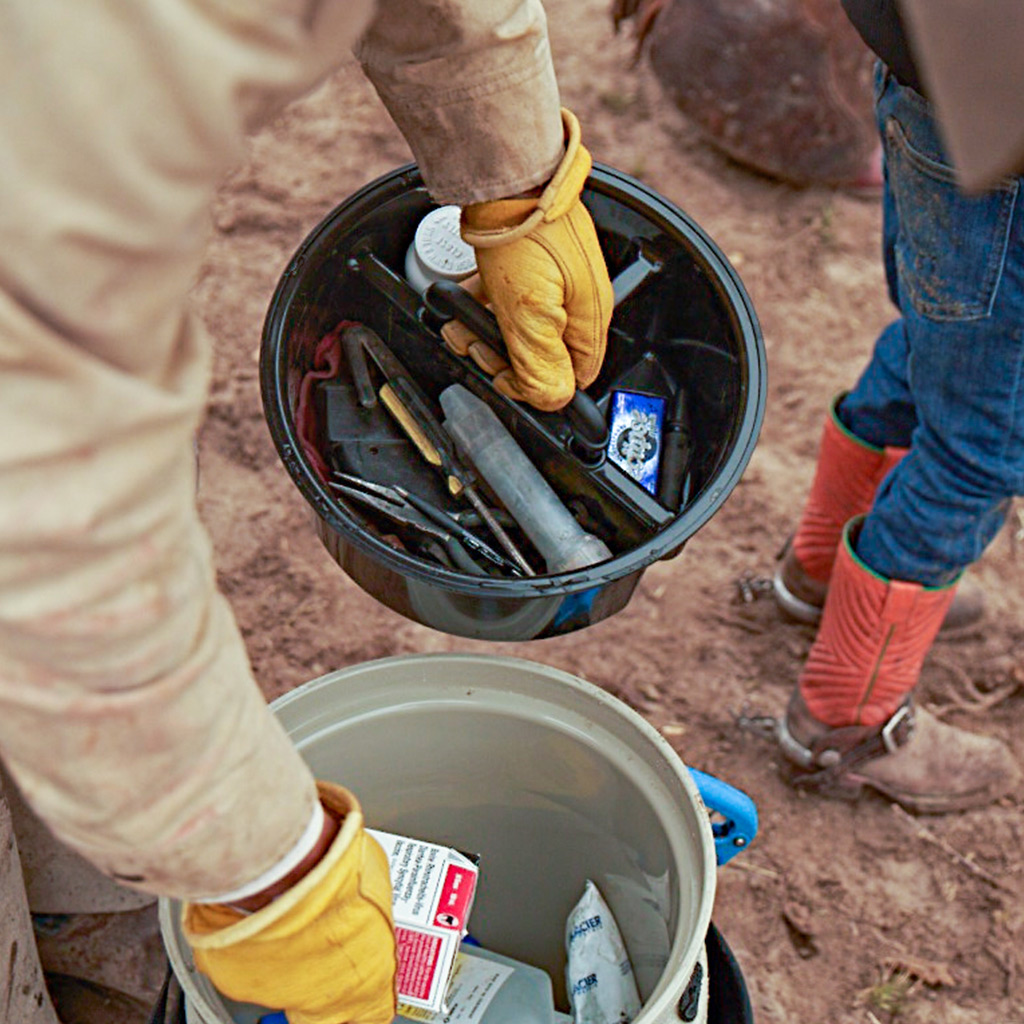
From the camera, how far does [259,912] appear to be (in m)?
0.85

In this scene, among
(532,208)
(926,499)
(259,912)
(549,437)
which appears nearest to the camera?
(259,912)

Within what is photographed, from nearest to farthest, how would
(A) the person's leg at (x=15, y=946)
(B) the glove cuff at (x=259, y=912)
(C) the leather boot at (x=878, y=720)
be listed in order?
(B) the glove cuff at (x=259, y=912) < (A) the person's leg at (x=15, y=946) < (C) the leather boot at (x=878, y=720)

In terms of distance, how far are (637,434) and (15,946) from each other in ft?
2.78

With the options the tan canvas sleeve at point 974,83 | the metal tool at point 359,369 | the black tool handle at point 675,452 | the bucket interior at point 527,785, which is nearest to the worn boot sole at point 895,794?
the bucket interior at point 527,785

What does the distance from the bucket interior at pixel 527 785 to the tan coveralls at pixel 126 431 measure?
41 cm

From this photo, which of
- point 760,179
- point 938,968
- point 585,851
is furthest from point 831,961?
point 760,179

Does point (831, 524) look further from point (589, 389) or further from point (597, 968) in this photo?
point (597, 968)

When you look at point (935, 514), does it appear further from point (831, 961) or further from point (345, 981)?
point (345, 981)

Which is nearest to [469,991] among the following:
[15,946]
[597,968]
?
[597,968]

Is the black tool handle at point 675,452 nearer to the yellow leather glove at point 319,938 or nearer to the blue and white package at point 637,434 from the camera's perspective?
the blue and white package at point 637,434

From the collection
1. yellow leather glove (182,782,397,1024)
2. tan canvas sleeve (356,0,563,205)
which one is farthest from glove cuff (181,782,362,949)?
tan canvas sleeve (356,0,563,205)

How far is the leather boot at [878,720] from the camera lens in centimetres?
170

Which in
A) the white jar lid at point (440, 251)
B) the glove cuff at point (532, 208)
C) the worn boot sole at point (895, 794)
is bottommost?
the worn boot sole at point (895, 794)

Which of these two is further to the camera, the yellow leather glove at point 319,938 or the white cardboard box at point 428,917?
the white cardboard box at point 428,917
